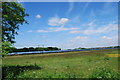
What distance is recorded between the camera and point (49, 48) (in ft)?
375

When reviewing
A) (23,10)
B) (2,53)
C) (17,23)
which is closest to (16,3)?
(23,10)

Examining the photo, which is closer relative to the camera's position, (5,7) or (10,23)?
(5,7)

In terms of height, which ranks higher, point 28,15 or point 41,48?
point 28,15

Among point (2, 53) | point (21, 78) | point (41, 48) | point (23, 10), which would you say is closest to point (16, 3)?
point (23, 10)

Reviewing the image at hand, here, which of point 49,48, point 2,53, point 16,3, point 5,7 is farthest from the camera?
point 49,48

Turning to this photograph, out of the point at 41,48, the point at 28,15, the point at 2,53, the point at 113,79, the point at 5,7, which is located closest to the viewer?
the point at 113,79

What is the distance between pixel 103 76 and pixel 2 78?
25.8ft

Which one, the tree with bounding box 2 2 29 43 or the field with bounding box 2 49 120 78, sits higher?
the tree with bounding box 2 2 29 43

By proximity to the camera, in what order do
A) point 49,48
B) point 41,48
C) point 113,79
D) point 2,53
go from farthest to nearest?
point 49,48
point 41,48
point 2,53
point 113,79

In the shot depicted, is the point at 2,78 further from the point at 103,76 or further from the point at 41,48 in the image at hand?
the point at 41,48

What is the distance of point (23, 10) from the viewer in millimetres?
19625

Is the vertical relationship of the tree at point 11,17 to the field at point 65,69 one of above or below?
above

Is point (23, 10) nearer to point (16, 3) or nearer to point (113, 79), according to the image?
point (16, 3)

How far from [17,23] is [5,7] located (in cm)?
319
